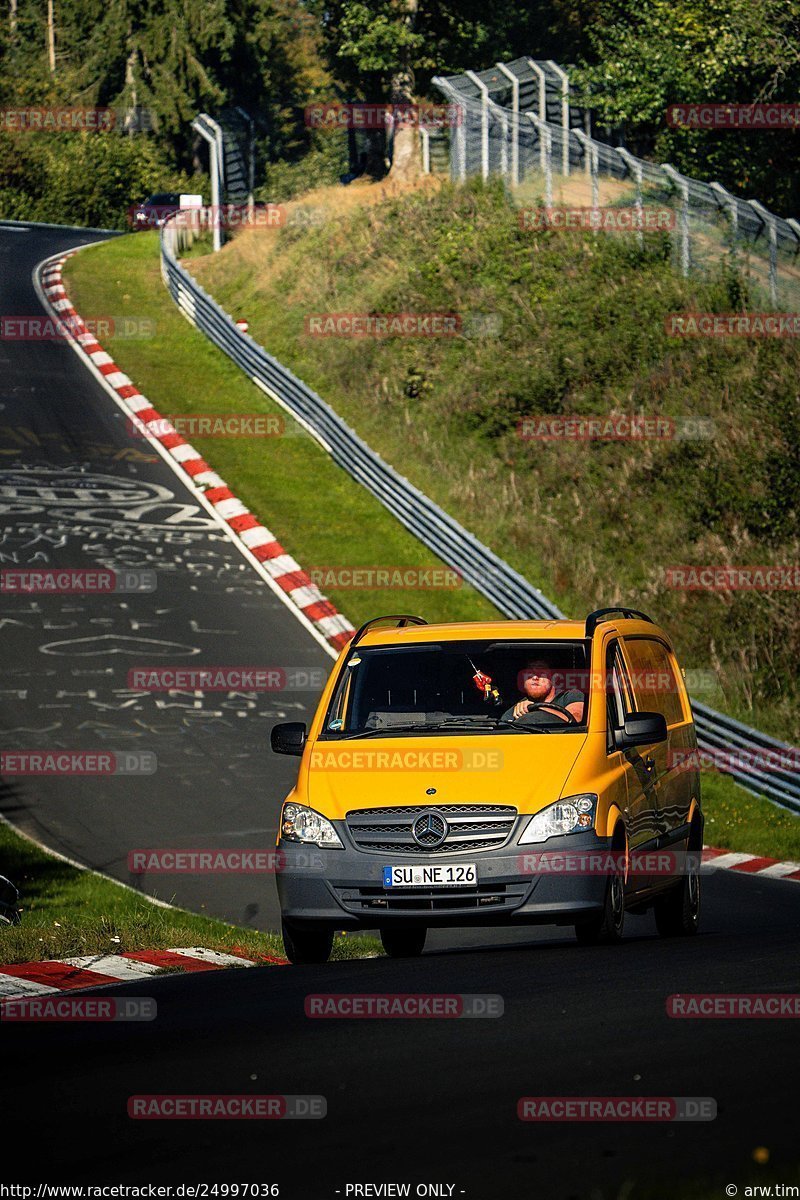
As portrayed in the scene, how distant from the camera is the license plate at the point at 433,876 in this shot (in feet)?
30.8

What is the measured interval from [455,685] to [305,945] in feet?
6.08

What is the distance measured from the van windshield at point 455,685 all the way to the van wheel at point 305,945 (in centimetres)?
118

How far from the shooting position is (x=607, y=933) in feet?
32.1

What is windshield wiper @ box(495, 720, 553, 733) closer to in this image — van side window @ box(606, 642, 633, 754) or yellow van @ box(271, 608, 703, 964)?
yellow van @ box(271, 608, 703, 964)

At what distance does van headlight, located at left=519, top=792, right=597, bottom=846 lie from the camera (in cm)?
940

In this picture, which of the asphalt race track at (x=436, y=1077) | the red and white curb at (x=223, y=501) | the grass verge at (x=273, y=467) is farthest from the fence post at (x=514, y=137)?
the asphalt race track at (x=436, y=1077)

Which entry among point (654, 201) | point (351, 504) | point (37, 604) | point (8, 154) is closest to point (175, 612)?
point (37, 604)

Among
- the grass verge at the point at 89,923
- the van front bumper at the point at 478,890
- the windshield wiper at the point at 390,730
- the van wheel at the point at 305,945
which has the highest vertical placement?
the windshield wiper at the point at 390,730

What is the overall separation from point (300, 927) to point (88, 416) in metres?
23.7

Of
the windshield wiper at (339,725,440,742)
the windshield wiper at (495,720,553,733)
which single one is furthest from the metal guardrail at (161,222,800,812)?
the windshield wiper at (339,725,440,742)

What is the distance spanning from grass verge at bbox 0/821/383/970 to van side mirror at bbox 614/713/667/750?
276 cm

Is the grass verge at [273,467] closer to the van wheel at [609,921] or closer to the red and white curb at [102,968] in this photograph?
the red and white curb at [102,968]

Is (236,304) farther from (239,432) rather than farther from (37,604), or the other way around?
(37,604)

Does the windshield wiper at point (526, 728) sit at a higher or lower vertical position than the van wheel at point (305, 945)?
higher
